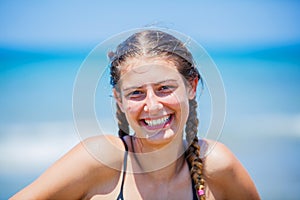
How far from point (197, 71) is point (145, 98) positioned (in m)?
0.40

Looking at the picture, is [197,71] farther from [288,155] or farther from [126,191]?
[288,155]

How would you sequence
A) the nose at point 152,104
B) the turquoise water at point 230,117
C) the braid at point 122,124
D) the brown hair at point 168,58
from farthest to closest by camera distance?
the turquoise water at point 230,117 → the braid at point 122,124 → the brown hair at point 168,58 → the nose at point 152,104

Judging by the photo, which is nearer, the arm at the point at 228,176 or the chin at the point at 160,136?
the chin at the point at 160,136

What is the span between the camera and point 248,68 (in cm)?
1118

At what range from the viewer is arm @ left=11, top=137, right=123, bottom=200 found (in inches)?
97.6

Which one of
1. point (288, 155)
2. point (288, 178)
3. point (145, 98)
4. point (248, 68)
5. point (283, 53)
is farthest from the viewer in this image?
point (283, 53)

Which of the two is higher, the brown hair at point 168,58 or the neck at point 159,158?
the brown hair at point 168,58

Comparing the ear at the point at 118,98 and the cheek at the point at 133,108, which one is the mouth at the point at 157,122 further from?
the ear at the point at 118,98

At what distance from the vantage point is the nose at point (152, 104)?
8.01ft

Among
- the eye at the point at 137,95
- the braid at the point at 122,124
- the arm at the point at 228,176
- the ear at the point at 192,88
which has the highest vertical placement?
the ear at the point at 192,88

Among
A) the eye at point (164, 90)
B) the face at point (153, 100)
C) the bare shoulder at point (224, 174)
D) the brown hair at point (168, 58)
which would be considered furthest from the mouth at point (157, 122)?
the bare shoulder at point (224, 174)

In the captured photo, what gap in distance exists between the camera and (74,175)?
251 cm

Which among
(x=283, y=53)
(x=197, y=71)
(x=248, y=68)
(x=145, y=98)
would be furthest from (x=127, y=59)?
(x=283, y=53)

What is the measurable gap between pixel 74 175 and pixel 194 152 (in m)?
0.64
